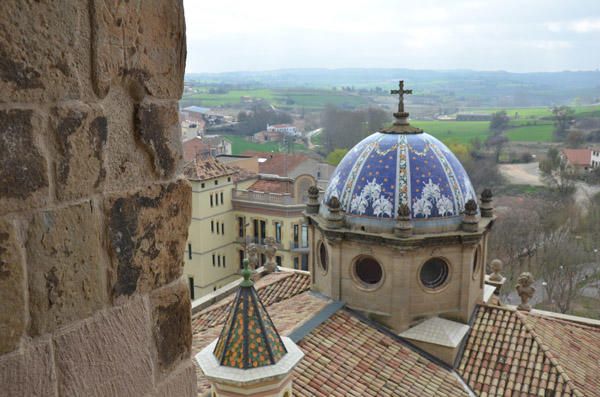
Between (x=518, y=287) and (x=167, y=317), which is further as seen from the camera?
(x=518, y=287)

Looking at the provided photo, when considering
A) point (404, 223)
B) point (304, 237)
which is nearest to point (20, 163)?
point (404, 223)

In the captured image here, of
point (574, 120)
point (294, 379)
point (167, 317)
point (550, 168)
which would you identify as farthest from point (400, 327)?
point (574, 120)

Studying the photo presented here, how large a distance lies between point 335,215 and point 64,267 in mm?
9863

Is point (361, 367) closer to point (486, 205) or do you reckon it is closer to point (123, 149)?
point (486, 205)

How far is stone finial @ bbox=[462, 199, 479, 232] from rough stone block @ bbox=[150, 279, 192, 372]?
9457 mm

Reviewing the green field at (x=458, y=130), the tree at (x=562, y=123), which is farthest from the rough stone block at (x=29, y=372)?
the tree at (x=562, y=123)

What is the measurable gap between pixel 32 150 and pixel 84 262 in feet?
1.50

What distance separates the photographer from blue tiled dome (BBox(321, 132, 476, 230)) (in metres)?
11.3

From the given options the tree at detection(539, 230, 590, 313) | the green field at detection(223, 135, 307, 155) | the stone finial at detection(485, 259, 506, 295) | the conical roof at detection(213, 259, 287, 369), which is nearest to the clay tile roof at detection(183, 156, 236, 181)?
the stone finial at detection(485, 259, 506, 295)

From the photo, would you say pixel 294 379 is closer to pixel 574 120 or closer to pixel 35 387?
pixel 35 387

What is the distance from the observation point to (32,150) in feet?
6.15

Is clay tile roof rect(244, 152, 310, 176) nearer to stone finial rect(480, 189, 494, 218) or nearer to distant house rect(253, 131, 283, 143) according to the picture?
stone finial rect(480, 189, 494, 218)

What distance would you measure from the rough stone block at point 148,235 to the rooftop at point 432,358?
6750 mm

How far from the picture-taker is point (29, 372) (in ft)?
6.25
